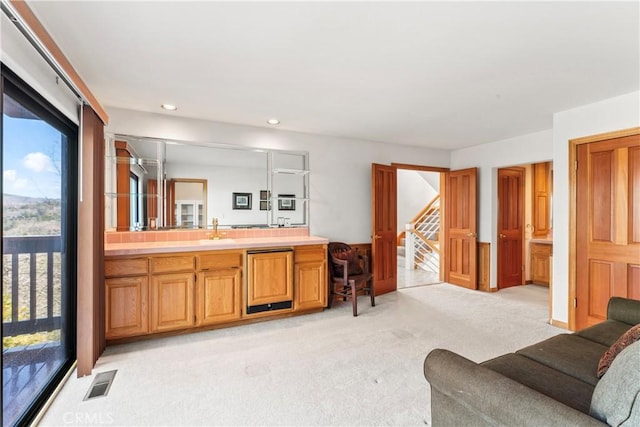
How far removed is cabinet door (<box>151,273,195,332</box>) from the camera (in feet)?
9.36

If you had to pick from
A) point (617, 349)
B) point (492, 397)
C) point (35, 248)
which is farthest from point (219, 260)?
point (617, 349)

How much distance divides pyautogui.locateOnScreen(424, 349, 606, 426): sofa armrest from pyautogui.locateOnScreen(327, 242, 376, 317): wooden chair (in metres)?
2.31

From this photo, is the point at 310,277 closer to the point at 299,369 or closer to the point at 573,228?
the point at 299,369

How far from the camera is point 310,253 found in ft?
11.9

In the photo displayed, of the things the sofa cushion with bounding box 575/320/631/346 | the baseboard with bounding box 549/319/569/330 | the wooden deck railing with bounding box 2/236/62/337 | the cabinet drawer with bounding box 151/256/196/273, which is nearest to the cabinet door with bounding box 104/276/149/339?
the cabinet drawer with bounding box 151/256/196/273

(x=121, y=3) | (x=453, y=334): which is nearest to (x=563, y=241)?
(x=453, y=334)

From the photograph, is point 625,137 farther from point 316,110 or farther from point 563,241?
point 316,110

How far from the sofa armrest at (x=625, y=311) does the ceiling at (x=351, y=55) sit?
1.78 metres

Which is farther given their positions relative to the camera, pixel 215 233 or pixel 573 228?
pixel 215 233

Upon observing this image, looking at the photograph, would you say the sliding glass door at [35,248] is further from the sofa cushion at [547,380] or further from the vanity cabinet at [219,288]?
the sofa cushion at [547,380]

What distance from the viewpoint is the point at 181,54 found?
2109 mm

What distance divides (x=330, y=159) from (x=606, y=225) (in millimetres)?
3202

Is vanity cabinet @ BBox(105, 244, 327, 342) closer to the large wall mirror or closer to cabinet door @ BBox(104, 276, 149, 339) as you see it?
cabinet door @ BBox(104, 276, 149, 339)

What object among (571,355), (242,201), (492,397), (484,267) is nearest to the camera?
(492,397)
